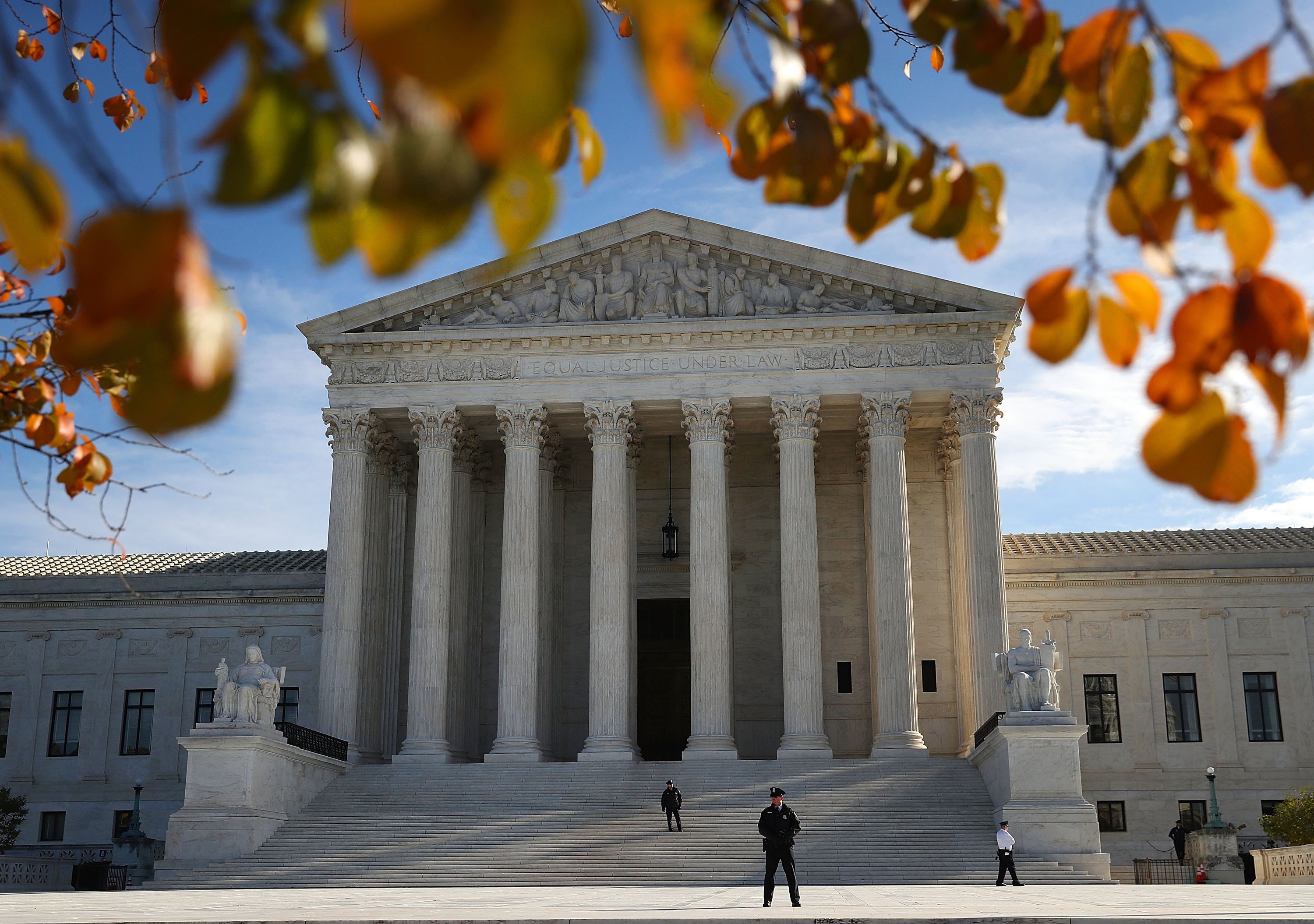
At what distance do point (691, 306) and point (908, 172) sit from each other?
3668 cm

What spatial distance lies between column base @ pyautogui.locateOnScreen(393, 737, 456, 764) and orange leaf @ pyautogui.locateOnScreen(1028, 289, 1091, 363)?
3626 centimetres

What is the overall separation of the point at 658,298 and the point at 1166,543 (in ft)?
70.1

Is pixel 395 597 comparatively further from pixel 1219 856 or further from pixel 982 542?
pixel 1219 856

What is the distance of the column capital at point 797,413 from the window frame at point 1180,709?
1602cm

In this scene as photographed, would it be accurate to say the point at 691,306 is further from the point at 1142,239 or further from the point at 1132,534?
the point at 1142,239

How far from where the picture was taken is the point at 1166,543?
4725 cm

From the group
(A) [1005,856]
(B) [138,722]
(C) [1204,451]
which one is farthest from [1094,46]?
(B) [138,722]

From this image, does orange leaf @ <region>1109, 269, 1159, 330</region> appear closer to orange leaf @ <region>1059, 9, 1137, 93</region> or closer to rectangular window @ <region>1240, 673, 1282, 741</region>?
orange leaf @ <region>1059, 9, 1137, 93</region>

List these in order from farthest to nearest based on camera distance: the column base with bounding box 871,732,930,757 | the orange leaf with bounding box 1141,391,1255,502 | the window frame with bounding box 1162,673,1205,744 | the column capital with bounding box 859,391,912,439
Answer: the window frame with bounding box 1162,673,1205,744 < the column capital with bounding box 859,391,912,439 < the column base with bounding box 871,732,930,757 < the orange leaf with bounding box 1141,391,1255,502

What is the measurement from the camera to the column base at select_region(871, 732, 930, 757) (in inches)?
1438

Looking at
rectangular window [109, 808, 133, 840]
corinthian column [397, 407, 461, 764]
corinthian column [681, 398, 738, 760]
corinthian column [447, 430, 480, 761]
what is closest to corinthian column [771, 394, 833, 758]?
corinthian column [681, 398, 738, 760]

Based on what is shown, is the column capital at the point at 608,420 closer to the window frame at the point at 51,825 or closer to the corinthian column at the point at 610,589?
the corinthian column at the point at 610,589

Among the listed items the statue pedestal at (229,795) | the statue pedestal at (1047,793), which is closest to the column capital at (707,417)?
the statue pedestal at (1047,793)

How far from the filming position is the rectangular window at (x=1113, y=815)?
4259 cm
